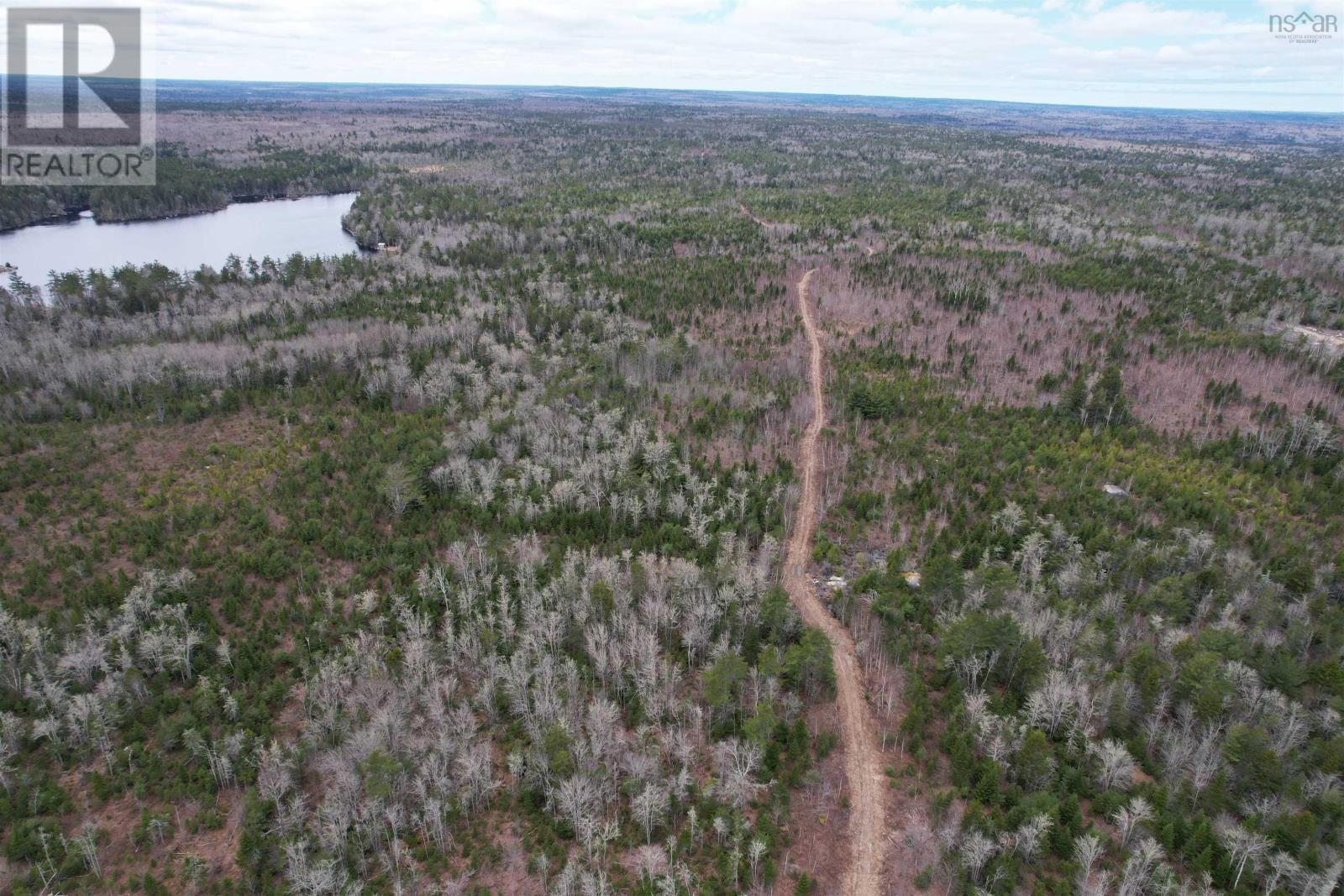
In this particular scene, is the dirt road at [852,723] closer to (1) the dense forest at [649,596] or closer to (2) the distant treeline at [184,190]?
(1) the dense forest at [649,596]

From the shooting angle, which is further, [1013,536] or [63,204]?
[63,204]

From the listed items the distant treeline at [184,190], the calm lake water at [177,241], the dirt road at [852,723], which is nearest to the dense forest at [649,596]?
the dirt road at [852,723]

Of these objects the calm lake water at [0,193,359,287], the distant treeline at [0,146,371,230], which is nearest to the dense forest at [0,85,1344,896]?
the calm lake water at [0,193,359,287]

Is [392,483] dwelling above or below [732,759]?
above

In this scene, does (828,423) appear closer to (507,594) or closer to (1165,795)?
(507,594)

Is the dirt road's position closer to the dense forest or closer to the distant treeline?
the dense forest

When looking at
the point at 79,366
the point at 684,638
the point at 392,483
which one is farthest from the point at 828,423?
the point at 79,366

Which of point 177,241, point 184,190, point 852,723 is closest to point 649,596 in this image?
point 852,723

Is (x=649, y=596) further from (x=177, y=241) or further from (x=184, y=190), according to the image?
(x=184, y=190)
